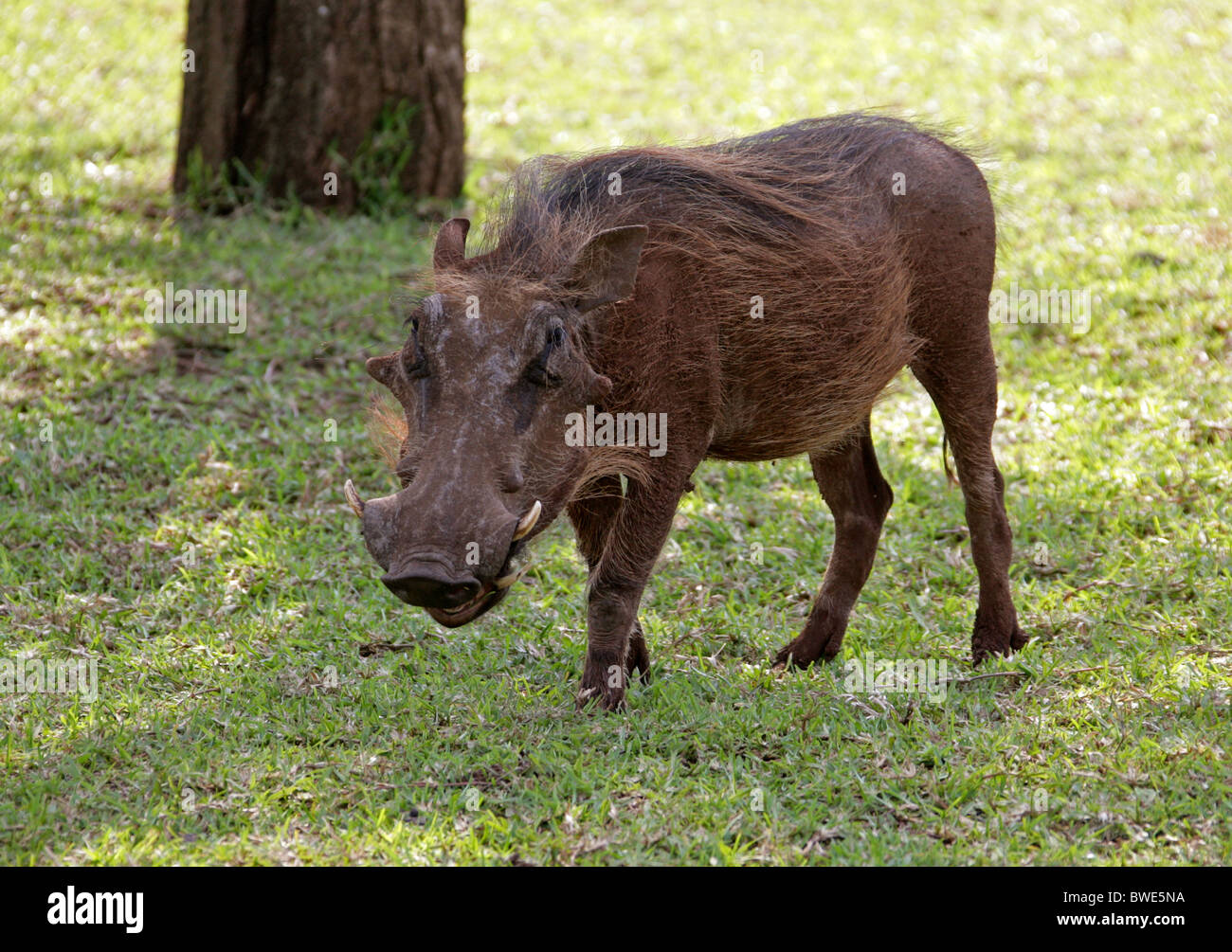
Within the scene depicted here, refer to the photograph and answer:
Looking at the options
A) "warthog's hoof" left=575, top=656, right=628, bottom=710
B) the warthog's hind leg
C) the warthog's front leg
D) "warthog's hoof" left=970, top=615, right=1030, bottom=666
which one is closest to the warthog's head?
the warthog's front leg

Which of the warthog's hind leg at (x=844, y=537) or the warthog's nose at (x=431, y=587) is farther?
the warthog's hind leg at (x=844, y=537)

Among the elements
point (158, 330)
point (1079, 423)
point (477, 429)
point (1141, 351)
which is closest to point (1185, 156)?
point (1141, 351)

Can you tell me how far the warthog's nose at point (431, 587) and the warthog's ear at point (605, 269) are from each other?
876 millimetres

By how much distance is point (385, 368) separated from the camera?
11.6 ft

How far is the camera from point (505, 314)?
3414 mm

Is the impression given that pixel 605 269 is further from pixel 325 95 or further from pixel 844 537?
pixel 325 95

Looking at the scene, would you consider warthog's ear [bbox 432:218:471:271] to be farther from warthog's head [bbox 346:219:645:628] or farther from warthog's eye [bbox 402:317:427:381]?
warthog's eye [bbox 402:317:427:381]

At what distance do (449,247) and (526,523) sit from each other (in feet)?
3.09

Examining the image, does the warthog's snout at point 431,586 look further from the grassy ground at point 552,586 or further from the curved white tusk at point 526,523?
the grassy ground at point 552,586

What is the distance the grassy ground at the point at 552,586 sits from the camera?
3.48 m

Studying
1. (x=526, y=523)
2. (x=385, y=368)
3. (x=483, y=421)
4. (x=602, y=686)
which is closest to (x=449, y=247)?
(x=385, y=368)

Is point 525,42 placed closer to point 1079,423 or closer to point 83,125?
point 83,125

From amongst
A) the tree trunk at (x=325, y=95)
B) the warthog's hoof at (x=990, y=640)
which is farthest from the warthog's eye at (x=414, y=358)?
the tree trunk at (x=325, y=95)
